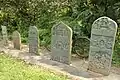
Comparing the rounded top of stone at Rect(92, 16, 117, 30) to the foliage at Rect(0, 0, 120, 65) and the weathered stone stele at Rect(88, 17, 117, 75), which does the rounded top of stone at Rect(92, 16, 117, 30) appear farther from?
the foliage at Rect(0, 0, 120, 65)

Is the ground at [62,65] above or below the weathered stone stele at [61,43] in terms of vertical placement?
below

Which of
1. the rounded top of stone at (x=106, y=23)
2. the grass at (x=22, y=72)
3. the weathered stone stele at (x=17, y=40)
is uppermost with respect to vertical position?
the rounded top of stone at (x=106, y=23)

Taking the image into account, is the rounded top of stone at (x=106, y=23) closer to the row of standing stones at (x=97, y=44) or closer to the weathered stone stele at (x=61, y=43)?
the row of standing stones at (x=97, y=44)

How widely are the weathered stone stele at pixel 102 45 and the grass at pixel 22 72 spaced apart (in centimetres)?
88

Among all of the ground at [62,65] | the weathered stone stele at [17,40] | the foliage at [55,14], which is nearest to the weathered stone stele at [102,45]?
the ground at [62,65]

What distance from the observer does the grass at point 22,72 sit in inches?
188

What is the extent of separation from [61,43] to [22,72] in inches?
53.1

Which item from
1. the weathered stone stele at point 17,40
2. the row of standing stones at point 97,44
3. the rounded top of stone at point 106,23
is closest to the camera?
the rounded top of stone at point 106,23

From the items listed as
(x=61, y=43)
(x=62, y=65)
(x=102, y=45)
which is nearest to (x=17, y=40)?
(x=61, y=43)

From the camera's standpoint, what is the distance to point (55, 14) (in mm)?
9391

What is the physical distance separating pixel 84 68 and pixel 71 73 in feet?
1.72

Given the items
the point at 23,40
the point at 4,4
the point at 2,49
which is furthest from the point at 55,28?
the point at 4,4

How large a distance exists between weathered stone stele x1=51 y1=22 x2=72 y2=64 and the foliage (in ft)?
3.16

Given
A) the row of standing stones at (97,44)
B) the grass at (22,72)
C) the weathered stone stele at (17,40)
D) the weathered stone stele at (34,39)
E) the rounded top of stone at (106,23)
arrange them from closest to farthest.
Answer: the grass at (22,72) → the rounded top of stone at (106,23) → the row of standing stones at (97,44) → the weathered stone stele at (34,39) → the weathered stone stele at (17,40)
